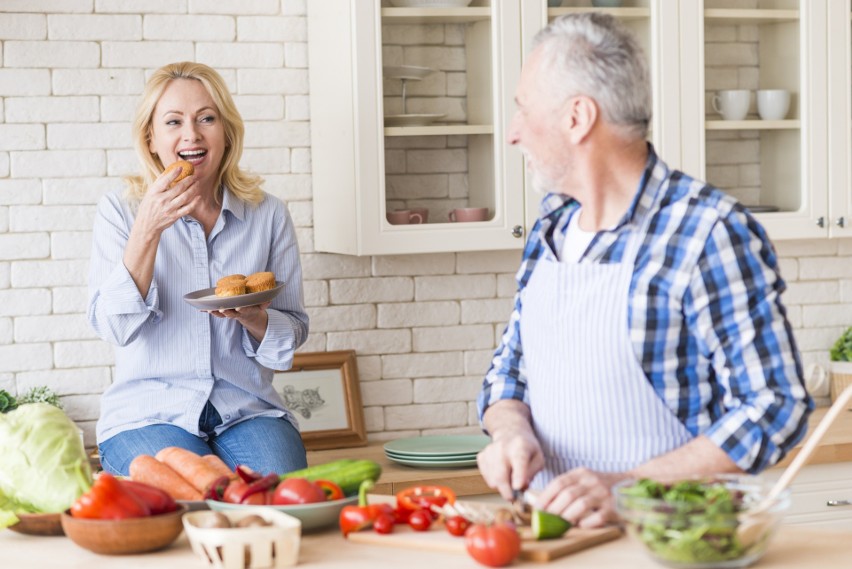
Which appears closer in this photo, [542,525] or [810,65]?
[542,525]

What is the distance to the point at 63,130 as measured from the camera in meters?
3.48

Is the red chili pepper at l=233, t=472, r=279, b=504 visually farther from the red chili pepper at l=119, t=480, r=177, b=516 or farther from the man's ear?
the man's ear

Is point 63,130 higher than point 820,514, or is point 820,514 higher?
point 63,130

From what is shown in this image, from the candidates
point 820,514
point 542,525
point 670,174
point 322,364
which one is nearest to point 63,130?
point 322,364

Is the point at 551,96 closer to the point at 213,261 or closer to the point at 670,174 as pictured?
the point at 670,174

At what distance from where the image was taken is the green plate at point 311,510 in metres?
1.81

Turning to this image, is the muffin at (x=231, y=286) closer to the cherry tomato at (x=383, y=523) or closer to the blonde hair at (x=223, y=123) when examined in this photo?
the blonde hair at (x=223, y=123)

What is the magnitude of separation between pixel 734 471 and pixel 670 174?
0.57 m

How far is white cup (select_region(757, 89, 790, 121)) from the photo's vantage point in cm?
364

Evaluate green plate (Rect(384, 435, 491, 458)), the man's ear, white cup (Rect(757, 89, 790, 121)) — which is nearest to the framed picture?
green plate (Rect(384, 435, 491, 458))

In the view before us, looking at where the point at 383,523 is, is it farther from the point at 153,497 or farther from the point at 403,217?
the point at 403,217

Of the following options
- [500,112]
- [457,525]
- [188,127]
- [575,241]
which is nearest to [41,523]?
[457,525]

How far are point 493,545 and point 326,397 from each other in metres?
2.14

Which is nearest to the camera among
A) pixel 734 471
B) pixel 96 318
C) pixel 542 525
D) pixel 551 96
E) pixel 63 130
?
pixel 542 525
